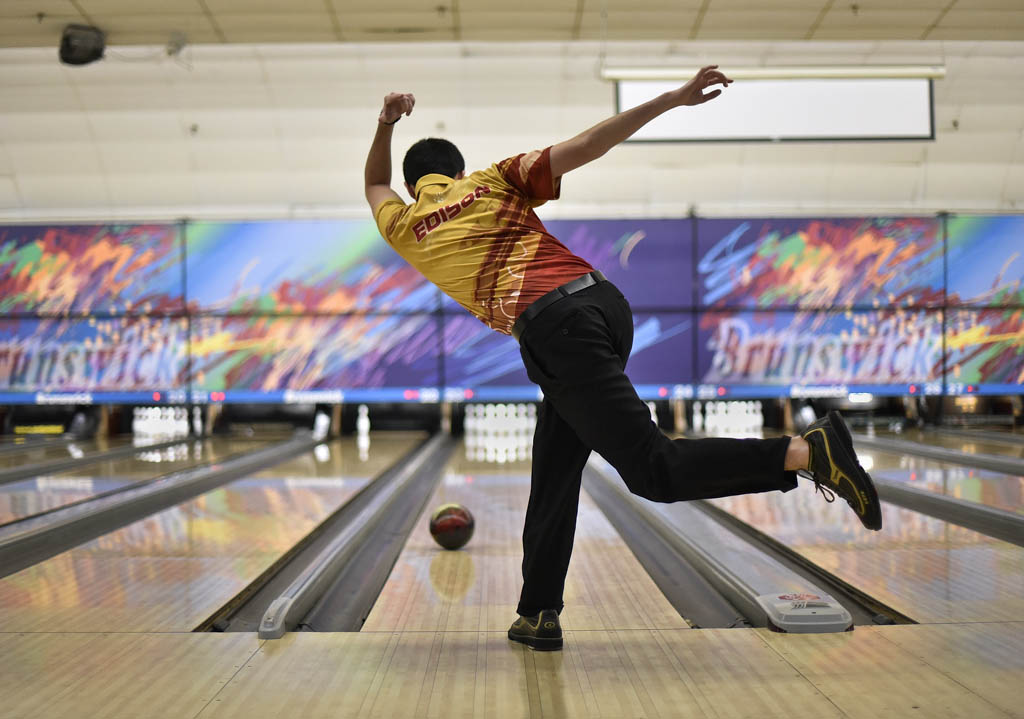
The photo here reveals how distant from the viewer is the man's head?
2037mm

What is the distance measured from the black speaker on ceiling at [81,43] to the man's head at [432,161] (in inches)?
131

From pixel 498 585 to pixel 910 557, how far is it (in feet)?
4.44

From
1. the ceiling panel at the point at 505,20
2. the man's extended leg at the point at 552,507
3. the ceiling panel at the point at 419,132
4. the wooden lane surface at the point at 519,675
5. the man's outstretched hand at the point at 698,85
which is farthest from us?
the ceiling panel at the point at 419,132

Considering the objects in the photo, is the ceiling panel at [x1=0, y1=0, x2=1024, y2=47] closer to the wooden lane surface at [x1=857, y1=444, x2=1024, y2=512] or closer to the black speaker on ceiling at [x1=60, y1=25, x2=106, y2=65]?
the black speaker on ceiling at [x1=60, y1=25, x2=106, y2=65]

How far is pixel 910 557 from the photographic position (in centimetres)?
298

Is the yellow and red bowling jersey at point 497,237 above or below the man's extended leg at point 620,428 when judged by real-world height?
above

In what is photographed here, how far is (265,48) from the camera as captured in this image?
7000mm

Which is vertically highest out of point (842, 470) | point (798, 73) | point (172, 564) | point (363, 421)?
point (798, 73)

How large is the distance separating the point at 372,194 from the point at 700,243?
20.7 feet

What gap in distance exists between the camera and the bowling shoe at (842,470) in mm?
1705

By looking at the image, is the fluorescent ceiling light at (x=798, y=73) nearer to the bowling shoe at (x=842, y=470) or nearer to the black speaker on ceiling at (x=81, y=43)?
the black speaker on ceiling at (x=81, y=43)

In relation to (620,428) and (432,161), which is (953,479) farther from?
(432,161)

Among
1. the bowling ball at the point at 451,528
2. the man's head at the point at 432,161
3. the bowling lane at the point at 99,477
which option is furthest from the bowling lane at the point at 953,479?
the bowling lane at the point at 99,477

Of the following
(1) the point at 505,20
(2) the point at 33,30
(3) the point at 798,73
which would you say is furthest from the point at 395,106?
(3) the point at 798,73
